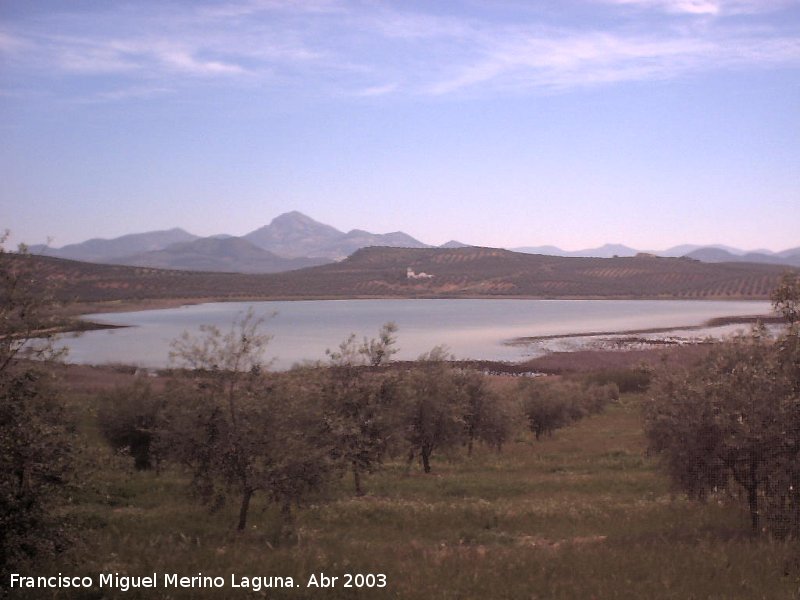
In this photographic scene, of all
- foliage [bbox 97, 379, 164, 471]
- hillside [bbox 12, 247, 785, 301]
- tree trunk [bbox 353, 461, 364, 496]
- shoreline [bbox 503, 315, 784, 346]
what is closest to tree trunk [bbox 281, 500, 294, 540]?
tree trunk [bbox 353, 461, 364, 496]

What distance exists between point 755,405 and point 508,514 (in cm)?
685

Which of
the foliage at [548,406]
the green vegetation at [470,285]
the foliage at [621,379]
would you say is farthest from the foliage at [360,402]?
the green vegetation at [470,285]

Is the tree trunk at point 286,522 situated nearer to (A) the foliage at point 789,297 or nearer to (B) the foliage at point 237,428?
(B) the foliage at point 237,428

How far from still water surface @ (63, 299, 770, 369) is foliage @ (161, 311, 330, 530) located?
34.6m

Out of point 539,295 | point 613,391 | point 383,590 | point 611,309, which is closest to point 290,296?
point 539,295

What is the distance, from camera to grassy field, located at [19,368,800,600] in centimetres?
1011

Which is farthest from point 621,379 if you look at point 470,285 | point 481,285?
point 470,285

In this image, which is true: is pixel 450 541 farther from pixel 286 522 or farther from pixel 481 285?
pixel 481 285

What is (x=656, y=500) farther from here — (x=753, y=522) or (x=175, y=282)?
(x=175, y=282)

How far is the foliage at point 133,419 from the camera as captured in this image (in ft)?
76.5

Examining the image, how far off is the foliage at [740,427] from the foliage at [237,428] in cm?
727

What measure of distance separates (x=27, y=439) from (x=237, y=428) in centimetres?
485

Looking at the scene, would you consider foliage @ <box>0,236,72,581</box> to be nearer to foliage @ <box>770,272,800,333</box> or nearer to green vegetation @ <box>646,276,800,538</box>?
green vegetation @ <box>646,276,800,538</box>

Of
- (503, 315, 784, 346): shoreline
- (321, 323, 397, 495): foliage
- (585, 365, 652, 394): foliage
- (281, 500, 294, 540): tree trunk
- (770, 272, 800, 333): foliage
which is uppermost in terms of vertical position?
(770, 272, 800, 333): foliage
